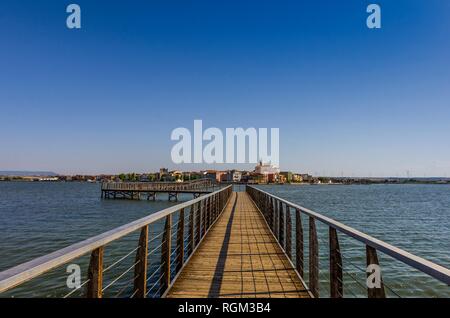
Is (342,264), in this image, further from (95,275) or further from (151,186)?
(151,186)

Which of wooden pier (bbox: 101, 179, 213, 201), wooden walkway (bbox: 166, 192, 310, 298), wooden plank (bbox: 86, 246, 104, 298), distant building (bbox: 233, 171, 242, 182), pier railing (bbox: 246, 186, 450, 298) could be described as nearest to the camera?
pier railing (bbox: 246, 186, 450, 298)

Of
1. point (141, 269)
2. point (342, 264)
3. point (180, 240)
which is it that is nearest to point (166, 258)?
point (180, 240)

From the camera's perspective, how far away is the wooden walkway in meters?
3.45

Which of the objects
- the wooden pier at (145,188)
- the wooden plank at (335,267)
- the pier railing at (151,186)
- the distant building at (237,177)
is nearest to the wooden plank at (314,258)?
the wooden plank at (335,267)

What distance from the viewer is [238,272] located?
13.8 feet

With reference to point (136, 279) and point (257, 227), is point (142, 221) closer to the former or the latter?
point (136, 279)

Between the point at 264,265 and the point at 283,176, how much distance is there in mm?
153794

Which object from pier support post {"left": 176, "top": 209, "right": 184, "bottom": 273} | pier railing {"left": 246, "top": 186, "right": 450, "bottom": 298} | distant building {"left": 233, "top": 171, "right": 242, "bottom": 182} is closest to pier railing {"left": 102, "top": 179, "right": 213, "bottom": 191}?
pier railing {"left": 246, "top": 186, "right": 450, "bottom": 298}

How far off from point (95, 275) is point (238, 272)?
2.64 m

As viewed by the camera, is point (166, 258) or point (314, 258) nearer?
→ point (314, 258)

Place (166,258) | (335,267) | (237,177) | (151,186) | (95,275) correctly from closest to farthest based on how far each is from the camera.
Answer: (95,275) → (335,267) → (166,258) → (151,186) → (237,177)

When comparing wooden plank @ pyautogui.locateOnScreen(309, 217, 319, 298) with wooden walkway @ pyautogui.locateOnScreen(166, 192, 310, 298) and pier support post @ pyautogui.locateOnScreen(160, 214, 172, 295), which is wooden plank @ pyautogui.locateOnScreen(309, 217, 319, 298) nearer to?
wooden walkway @ pyautogui.locateOnScreen(166, 192, 310, 298)

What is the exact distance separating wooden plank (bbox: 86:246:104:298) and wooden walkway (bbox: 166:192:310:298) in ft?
5.06
